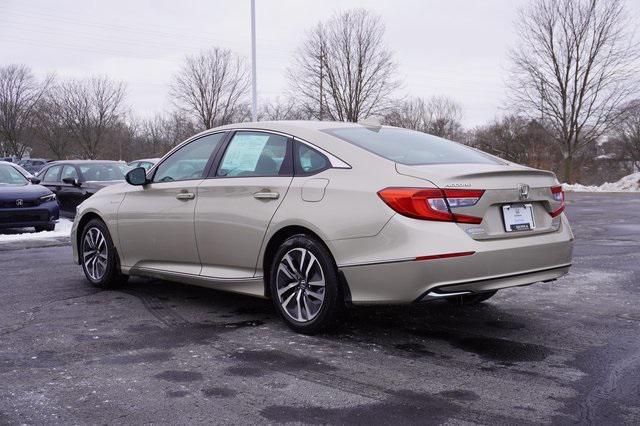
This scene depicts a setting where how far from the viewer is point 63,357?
4031 millimetres

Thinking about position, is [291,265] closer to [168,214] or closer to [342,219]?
[342,219]

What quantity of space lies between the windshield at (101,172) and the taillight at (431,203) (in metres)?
12.0

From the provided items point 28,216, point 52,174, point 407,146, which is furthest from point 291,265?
point 52,174

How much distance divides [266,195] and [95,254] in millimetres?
2585

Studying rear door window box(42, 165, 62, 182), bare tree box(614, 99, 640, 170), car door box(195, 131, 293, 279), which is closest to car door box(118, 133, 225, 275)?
car door box(195, 131, 293, 279)

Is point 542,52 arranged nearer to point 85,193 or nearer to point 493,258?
point 85,193

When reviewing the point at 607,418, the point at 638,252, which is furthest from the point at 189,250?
the point at 638,252

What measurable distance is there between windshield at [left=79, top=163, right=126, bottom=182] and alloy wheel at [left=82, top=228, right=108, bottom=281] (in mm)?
8661

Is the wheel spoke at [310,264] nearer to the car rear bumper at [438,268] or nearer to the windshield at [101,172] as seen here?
the car rear bumper at [438,268]

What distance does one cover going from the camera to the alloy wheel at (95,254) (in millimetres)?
6266

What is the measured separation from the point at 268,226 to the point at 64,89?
4947cm

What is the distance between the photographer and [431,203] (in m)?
3.93

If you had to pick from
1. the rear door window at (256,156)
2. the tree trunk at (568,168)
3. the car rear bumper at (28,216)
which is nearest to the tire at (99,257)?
the rear door window at (256,156)

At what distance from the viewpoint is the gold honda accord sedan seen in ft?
12.9
